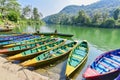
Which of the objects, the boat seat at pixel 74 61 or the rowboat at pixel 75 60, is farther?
the boat seat at pixel 74 61

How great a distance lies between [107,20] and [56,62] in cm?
8036

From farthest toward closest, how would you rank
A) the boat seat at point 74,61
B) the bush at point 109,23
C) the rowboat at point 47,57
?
the bush at point 109,23 → the boat seat at point 74,61 → the rowboat at point 47,57

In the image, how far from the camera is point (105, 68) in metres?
13.9

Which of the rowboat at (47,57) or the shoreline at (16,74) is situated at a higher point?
the rowboat at (47,57)

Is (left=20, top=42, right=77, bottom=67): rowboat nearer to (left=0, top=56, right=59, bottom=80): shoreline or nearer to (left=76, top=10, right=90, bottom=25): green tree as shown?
(left=0, top=56, right=59, bottom=80): shoreline

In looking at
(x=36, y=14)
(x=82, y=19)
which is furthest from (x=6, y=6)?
(x=82, y=19)

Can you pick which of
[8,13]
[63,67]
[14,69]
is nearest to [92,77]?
[63,67]

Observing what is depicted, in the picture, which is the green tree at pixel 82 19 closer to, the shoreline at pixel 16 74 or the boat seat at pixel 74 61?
the boat seat at pixel 74 61

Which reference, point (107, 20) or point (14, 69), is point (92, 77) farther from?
point (107, 20)

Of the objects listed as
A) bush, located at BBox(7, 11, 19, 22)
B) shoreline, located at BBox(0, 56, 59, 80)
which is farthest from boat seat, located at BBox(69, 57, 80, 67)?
bush, located at BBox(7, 11, 19, 22)

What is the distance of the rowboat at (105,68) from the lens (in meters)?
12.0

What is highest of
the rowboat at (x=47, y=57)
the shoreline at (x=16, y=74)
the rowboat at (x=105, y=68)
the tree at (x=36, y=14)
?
the tree at (x=36, y=14)

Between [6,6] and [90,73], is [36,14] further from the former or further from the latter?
[90,73]

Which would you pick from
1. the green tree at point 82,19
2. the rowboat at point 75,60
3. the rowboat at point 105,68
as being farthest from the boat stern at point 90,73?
the green tree at point 82,19
